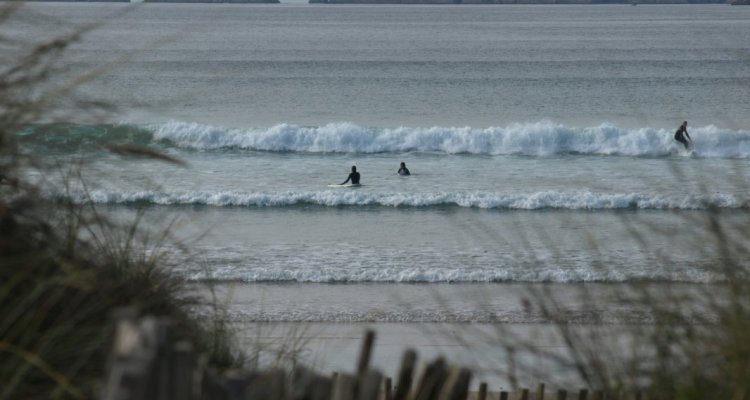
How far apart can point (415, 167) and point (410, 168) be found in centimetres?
24

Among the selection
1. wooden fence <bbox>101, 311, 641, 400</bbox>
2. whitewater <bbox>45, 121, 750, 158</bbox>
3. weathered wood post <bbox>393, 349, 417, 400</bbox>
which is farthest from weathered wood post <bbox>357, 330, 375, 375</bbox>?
whitewater <bbox>45, 121, 750, 158</bbox>

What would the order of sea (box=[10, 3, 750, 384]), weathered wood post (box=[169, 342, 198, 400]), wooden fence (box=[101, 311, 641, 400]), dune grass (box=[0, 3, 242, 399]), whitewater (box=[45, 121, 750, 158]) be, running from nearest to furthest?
wooden fence (box=[101, 311, 641, 400])
weathered wood post (box=[169, 342, 198, 400])
dune grass (box=[0, 3, 242, 399])
sea (box=[10, 3, 750, 384])
whitewater (box=[45, 121, 750, 158])

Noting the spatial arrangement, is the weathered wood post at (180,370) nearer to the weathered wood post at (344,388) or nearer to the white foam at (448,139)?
the weathered wood post at (344,388)

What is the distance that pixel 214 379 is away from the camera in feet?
7.76

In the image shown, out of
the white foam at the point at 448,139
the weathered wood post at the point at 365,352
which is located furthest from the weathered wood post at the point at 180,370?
the white foam at the point at 448,139

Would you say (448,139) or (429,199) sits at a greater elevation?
(448,139)

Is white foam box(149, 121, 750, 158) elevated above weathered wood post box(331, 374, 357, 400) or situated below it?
below

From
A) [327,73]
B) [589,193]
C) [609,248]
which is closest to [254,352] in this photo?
[609,248]

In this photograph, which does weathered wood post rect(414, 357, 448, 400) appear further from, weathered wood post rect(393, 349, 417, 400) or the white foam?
the white foam

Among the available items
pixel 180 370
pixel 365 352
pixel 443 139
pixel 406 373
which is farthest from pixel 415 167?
pixel 180 370

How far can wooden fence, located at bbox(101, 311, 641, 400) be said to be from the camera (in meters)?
1.80

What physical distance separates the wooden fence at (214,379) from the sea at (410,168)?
0.26 m

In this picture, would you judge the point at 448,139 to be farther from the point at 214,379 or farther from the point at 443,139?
the point at 214,379

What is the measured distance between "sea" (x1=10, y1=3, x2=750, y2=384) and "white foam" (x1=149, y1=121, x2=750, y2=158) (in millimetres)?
92
